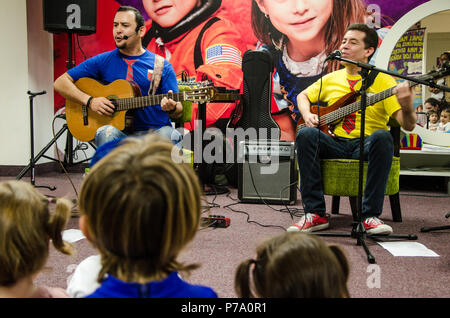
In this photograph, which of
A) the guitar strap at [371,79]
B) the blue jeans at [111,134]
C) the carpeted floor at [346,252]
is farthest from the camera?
the guitar strap at [371,79]

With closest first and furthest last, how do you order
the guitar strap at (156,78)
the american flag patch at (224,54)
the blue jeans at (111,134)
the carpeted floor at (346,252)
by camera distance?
the carpeted floor at (346,252), the blue jeans at (111,134), the guitar strap at (156,78), the american flag patch at (224,54)

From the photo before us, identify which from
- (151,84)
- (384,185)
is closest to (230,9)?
(151,84)

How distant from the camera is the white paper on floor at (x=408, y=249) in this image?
1.75m

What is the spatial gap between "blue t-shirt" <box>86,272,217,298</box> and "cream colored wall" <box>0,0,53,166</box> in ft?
12.8

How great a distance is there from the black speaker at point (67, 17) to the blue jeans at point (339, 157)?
2182 mm

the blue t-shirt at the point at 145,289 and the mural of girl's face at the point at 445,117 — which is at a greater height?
the mural of girl's face at the point at 445,117

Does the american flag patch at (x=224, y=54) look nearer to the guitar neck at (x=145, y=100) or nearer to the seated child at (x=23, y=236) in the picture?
the guitar neck at (x=145, y=100)

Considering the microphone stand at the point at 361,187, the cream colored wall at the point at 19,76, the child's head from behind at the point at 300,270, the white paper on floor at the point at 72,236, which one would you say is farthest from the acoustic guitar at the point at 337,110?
the cream colored wall at the point at 19,76

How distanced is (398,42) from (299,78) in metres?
0.92

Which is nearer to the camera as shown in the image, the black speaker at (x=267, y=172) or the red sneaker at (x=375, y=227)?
the red sneaker at (x=375, y=227)

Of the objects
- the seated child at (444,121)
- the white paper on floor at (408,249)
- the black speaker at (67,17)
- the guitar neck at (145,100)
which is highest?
the black speaker at (67,17)

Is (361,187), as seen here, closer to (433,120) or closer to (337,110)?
(337,110)

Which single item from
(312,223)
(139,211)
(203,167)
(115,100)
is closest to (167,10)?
(203,167)

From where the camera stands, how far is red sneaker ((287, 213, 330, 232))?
2119 mm
